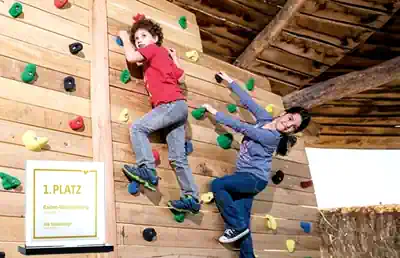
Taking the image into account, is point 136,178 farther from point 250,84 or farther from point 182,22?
point 250,84

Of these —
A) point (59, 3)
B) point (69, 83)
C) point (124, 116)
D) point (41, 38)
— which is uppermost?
point (59, 3)

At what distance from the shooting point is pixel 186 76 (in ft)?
12.0

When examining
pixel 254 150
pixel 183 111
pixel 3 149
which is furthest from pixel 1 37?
pixel 254 150

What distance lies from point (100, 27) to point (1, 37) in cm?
62

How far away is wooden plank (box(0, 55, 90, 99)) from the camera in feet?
9.07

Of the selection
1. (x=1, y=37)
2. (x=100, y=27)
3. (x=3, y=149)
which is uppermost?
(x=100, y=27)

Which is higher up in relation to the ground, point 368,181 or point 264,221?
point 368,181

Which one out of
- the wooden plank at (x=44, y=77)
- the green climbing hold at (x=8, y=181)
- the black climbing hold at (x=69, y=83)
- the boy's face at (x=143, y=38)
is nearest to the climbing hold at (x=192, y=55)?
the boy's face at (x=143, y=38)

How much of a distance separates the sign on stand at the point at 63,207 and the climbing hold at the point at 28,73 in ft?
2.75

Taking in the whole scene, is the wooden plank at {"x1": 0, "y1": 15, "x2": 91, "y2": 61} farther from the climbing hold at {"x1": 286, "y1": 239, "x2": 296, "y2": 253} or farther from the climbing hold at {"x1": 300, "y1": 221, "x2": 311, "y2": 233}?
the climbing hold at {"x1": 300, "y1": 221, "x2": 311, "y2": 233}

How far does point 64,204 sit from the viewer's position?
2.07 meters

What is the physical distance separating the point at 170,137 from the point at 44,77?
0.78m

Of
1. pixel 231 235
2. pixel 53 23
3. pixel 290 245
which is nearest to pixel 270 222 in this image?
pixel 290 245

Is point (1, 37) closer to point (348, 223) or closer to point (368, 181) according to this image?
point (348, 223)
